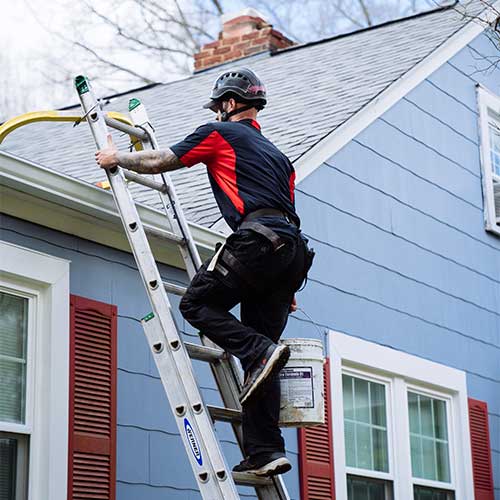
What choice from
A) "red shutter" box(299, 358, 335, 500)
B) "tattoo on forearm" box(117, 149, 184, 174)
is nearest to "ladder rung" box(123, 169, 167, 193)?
"tattoo on forearm" box(117, 149, 184, 174)

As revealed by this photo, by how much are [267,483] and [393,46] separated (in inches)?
240

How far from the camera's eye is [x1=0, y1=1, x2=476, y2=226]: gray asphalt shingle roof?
786 cm

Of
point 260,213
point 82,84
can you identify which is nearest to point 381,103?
point 82,84

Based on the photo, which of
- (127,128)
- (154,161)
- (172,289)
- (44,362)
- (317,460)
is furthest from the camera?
(317,460)

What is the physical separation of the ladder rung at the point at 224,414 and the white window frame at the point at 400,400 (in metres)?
2.41

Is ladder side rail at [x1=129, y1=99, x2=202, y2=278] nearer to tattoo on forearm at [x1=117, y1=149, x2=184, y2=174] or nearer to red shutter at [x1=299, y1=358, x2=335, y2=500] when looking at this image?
tattoo on forearm at [x1=117, y1=149, x2=184, y2=174]

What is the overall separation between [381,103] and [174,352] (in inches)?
174

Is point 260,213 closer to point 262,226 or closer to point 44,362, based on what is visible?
point 262,226

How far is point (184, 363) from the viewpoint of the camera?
4.69 meters

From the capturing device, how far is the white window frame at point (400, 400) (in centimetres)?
739

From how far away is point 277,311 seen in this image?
4988 millimetres

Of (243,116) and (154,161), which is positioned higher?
(243,116)

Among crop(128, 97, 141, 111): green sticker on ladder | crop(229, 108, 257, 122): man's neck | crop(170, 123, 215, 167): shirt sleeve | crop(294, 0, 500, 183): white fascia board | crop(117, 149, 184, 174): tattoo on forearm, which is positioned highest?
crop(294, 0, 500, 183): white fascia board

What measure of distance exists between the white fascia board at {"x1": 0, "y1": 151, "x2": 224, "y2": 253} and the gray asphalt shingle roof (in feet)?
3.27
